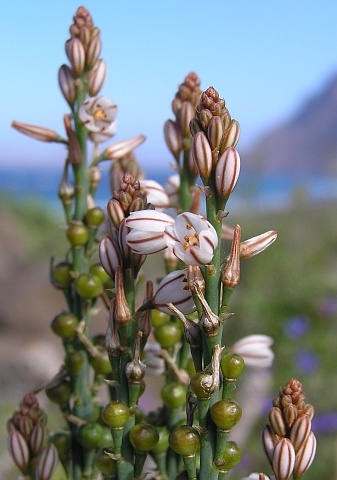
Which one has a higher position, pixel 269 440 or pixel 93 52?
pixel 93 52

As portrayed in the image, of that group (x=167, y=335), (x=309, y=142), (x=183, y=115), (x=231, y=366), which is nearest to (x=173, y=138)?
(x=183, y=115)

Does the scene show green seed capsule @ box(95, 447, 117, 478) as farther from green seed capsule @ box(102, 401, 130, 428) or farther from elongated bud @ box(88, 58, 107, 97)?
elongated bud @ box(88, 58, 107, 97)

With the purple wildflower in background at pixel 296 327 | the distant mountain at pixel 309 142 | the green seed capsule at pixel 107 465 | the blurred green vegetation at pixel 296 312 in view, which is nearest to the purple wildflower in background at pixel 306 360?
the blurred green vegetation at pixel 296 312

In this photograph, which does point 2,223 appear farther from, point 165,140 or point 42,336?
point 165,140

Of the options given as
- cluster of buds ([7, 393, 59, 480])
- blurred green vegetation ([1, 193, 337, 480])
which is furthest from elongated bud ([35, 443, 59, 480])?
blurred green vegetation ([1, 193, 337, 480])

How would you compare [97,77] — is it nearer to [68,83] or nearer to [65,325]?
[68,83]

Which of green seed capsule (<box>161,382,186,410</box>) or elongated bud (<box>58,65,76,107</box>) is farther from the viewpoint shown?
elongated bud (<box>58,65,76,107</box>)

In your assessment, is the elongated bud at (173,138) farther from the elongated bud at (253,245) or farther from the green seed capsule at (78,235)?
the elongated bud at (253,245)
